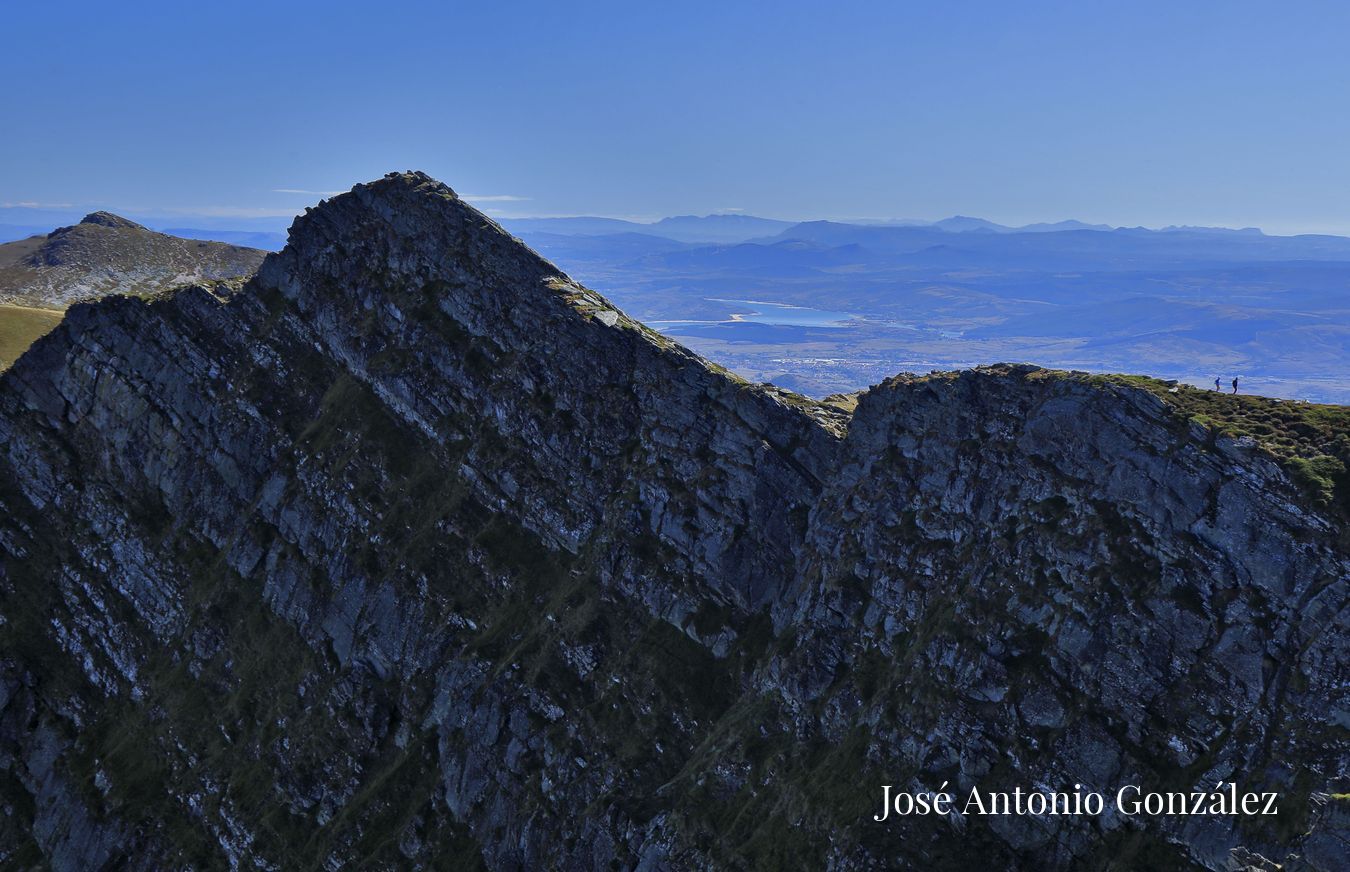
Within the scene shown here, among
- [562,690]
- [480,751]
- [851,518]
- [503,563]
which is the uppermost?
[851,518]

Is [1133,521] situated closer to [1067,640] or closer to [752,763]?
[1067,640]

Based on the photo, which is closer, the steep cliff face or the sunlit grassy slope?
the steep cliff face

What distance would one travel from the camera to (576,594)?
71250 millimetres

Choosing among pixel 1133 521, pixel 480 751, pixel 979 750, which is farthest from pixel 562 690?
pixel 1133 521

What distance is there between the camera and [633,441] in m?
76.2

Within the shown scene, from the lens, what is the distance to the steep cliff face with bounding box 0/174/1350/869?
48781 mm

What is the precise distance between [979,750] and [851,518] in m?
18.3

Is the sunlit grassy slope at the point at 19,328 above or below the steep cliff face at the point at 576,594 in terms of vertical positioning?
above

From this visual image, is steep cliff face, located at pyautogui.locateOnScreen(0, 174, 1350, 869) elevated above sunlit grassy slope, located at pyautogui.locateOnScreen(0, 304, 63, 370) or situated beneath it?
situated beneath

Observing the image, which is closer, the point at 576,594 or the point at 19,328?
the point at 576,594

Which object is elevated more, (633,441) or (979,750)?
(633,441)

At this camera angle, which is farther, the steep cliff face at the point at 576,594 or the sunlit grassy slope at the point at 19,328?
the sunlit grassy slope at the point at 19,328

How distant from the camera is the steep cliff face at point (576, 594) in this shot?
48.8 meters

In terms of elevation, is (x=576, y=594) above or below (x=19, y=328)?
below
